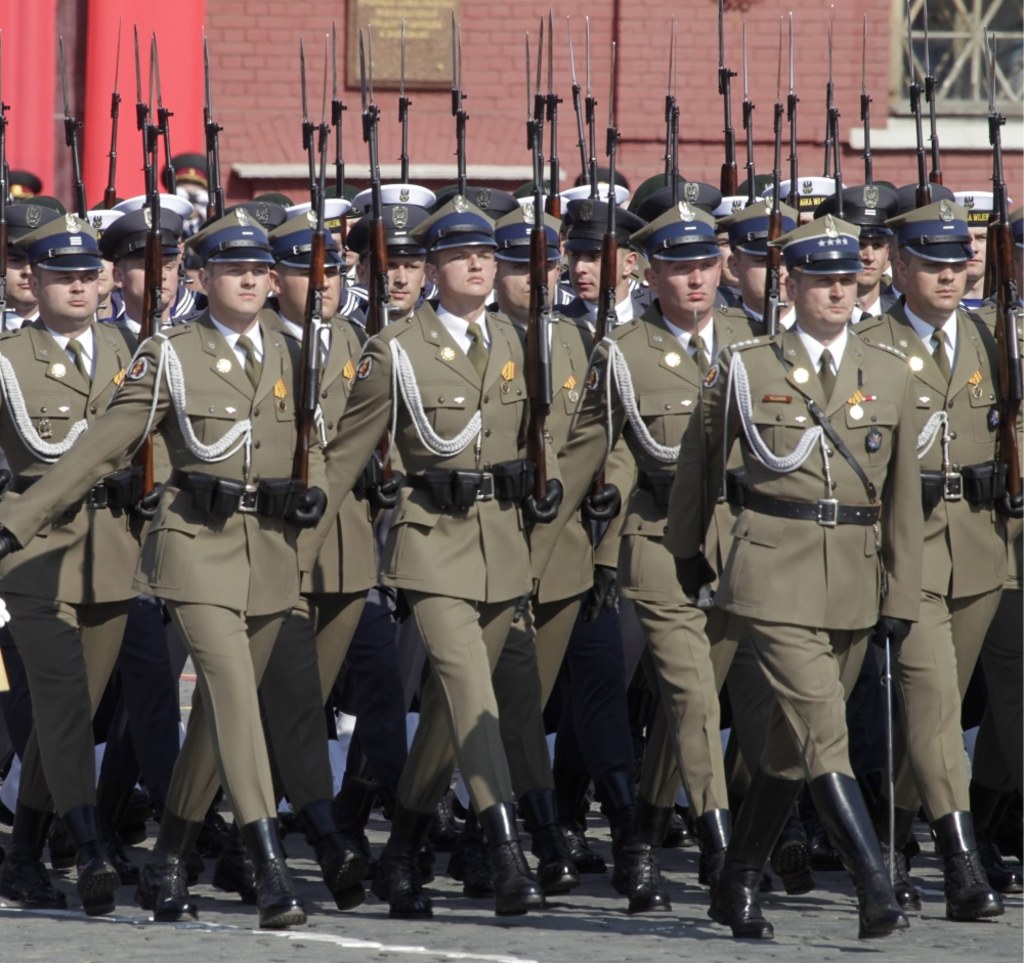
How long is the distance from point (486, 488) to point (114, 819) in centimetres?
154

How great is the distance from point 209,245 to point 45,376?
0.71 metres

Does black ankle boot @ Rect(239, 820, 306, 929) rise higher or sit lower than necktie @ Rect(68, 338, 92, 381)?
lower

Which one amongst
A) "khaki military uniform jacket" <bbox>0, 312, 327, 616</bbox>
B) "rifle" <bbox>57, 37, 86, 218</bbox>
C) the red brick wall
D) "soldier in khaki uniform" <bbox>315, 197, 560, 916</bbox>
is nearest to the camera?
"khaki military uniform jacket" <bbox>0, 312, 327, 616</bbox>

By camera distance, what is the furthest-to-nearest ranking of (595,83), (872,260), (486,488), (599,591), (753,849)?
(595,83)
(872,260)
(599,591)
(486,488)
(753,849)

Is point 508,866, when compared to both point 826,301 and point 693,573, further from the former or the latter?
point 826,301

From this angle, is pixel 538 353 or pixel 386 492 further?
pixel 386 492

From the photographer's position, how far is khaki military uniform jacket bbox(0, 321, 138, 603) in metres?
7.57

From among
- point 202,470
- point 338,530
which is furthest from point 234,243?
point 338,530

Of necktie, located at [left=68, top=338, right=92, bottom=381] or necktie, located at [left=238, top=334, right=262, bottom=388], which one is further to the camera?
necktie, located at [left=68, top=338, right=92, bottom=381]

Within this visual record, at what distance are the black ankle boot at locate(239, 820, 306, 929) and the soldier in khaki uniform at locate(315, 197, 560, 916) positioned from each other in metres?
0.40

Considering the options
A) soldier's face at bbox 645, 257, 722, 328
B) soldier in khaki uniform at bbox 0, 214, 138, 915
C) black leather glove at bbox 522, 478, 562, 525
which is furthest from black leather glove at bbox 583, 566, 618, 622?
soldier in khaki uniform at bbox 0, 214, 138, 915

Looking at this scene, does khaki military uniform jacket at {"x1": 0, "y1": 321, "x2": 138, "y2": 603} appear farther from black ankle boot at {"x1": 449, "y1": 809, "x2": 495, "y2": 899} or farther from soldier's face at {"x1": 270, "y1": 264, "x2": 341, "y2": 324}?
black ankle boot at {"x1": 449, "y1": 809, "x2": 495, "y2": 899}

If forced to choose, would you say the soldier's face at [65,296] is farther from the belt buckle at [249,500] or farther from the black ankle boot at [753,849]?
the black ankle boot at [753,849]

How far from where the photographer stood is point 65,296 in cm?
779
